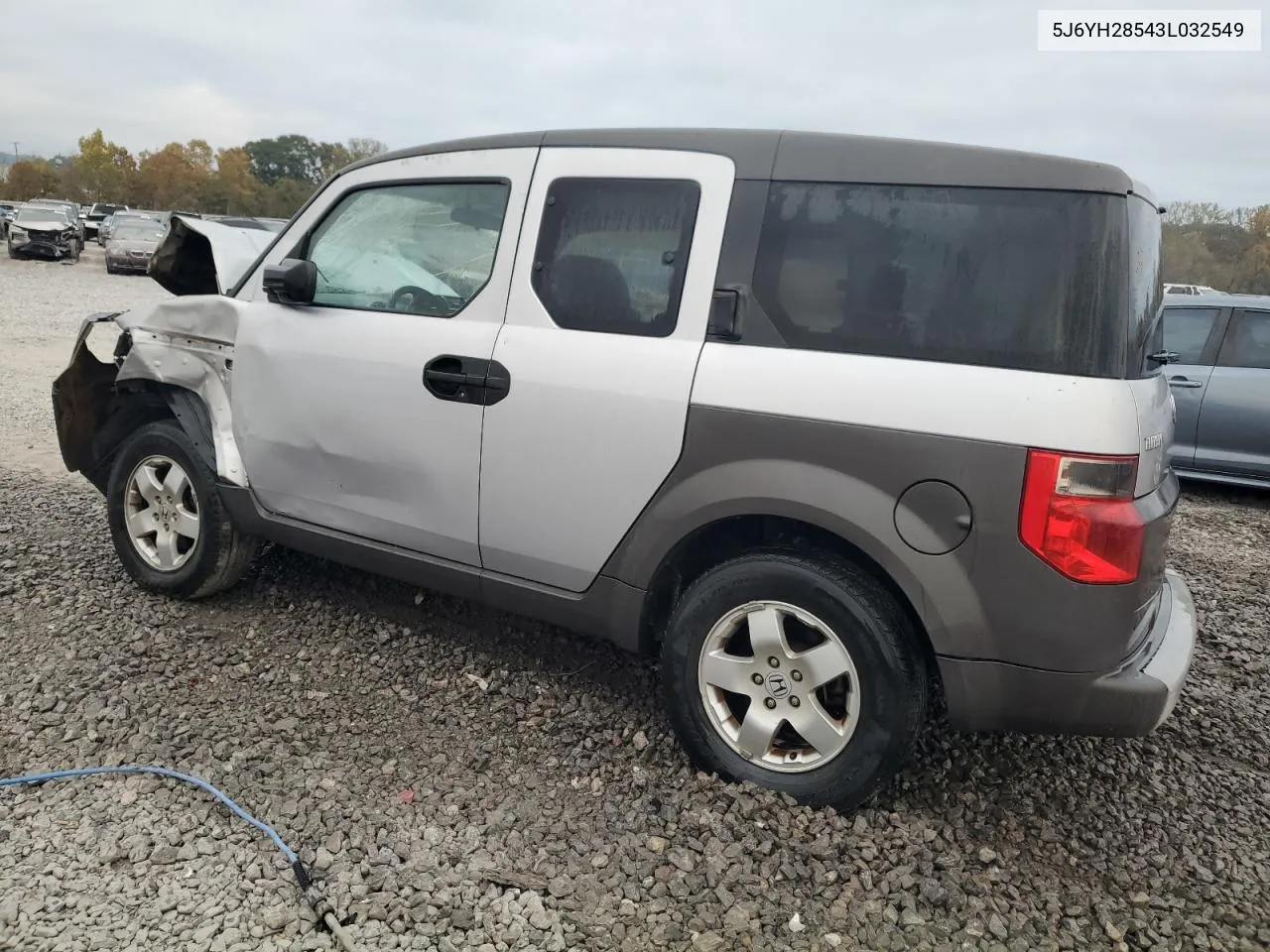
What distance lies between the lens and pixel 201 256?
442 centimetres

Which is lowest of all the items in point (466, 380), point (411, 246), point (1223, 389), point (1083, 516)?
point (1223, 389)

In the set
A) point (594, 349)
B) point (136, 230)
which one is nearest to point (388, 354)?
point (594, 349)

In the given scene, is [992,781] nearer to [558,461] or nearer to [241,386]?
[558,461]

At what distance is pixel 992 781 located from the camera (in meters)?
3.08

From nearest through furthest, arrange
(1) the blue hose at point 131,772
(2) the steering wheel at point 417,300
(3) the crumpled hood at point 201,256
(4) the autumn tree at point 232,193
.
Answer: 1. (1) the blue hose at point 131,772
2. (2) the steering wheel at point 417,300
3. (3) the crumpled hood at point 201,256
4. (4) the autumn tree at point 232,193

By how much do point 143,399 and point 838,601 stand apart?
325cm

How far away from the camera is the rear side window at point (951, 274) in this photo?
238 centimetres

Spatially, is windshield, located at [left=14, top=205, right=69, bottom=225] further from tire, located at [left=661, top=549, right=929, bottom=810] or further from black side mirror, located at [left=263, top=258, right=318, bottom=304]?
tire, located at [left=661, top=549, right=929, bottom=810]

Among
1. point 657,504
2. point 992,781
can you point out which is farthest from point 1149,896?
point 657,504

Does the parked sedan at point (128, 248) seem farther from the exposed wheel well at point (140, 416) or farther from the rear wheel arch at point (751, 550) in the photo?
the rear wheel arch at point (751, 550)

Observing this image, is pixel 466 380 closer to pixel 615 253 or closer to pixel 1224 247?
pixel 615 253

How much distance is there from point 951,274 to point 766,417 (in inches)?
24.4

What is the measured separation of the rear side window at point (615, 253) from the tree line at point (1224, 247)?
108 ft

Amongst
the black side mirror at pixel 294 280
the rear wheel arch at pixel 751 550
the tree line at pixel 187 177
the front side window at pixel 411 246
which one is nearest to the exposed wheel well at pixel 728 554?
the rear wheel arch at pixel 751 550
